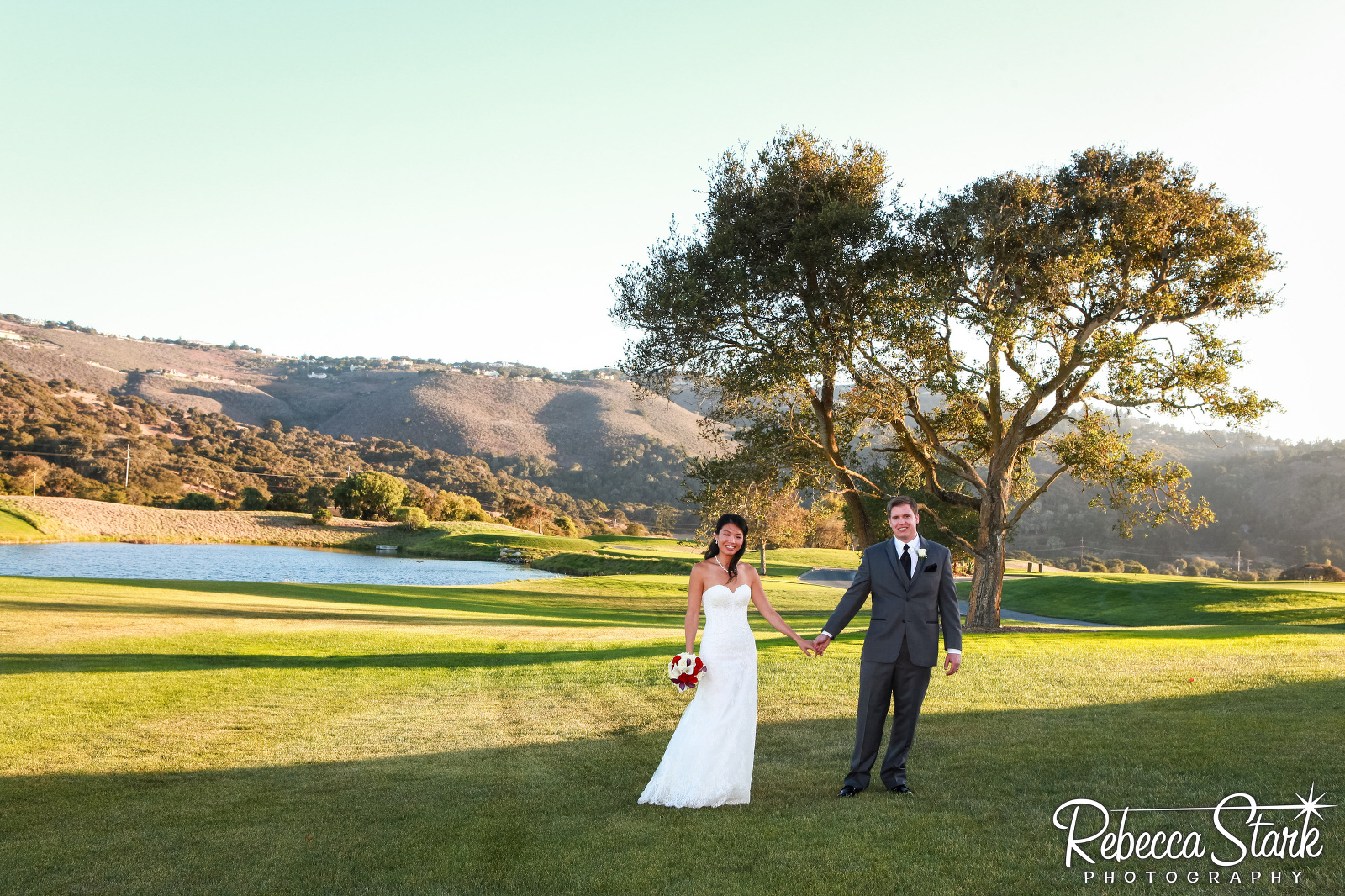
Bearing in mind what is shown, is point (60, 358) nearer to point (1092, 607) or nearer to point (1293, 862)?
point (1092, 607)

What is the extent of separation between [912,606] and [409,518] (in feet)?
219

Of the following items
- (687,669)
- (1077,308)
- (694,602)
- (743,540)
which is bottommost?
(687,669)

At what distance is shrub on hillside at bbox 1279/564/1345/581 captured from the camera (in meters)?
45.5

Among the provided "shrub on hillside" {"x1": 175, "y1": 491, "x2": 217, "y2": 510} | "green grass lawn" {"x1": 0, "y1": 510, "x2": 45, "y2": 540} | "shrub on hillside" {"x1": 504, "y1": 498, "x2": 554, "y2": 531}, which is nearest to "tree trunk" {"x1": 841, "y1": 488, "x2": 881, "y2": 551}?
"green grass lawn" {"x1": 0, "y1": 510, "x2": 45, "y2": 540}

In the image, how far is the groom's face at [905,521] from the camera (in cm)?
630

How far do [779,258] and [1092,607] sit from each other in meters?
24.1

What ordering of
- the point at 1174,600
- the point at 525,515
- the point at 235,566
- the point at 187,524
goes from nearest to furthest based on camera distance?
the point at 1174,600, the point at 235,566, the point at 187,524, the point at 525,515

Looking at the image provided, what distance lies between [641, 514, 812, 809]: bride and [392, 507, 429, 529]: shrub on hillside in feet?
212

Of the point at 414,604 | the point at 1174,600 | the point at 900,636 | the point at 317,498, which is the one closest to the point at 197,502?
the point at 317,498

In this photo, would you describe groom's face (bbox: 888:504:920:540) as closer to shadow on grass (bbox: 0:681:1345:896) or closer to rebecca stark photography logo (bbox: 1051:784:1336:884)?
shadow on grass (bbox: 0:681:1345:896)

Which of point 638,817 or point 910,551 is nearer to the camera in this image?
point 638,817

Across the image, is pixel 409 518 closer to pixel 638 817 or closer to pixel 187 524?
pixel 187 524

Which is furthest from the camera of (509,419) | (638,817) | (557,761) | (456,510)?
(509,419)

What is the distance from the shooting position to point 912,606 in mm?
6289
